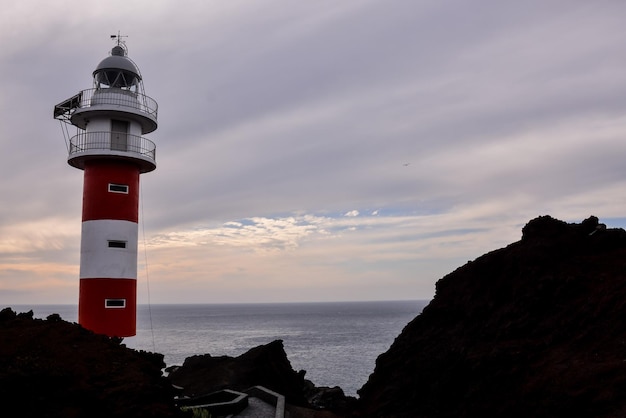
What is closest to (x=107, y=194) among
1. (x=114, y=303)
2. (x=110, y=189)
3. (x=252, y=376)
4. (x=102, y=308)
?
(x=110, y=189)

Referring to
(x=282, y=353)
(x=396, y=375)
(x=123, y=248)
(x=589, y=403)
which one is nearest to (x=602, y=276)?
(x=589, y=403)

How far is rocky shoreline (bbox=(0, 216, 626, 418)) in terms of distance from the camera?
29.9 ft

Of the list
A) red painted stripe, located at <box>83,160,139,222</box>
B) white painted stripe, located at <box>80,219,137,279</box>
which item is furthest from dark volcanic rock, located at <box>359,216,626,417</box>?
red painted stripe, located at <box>83,160,139,222</box>

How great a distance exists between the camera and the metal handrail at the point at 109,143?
20.3 m

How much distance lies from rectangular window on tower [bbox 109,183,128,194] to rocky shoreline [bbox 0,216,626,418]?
27.9ft

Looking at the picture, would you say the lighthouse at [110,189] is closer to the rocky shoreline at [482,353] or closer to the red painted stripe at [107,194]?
the red painted stripe at [107,194]

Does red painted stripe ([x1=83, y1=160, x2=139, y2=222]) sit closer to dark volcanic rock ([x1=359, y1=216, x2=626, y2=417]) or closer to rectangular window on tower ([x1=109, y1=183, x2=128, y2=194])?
rectangular window on tower ([x1=109, y1=183, x2=128, y2=194])

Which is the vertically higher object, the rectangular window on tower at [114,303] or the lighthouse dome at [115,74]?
the lighthouse dome at [115,74]

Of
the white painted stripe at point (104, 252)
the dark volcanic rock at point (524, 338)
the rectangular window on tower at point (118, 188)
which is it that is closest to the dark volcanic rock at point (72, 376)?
the dark volcanic rock at point (524, 338)

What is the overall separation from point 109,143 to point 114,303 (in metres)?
6.55

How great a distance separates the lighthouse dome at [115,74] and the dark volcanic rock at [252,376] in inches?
600

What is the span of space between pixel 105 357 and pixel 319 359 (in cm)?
5997

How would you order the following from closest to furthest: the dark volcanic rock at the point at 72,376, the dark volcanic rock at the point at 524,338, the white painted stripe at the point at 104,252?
the dark volcanic rock at the point at 72,376 < the dark volcanic rock at the point at 524,338 < the white painted stripe at the point at 104,252

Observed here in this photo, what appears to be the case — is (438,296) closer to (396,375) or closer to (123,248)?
(396,375)
